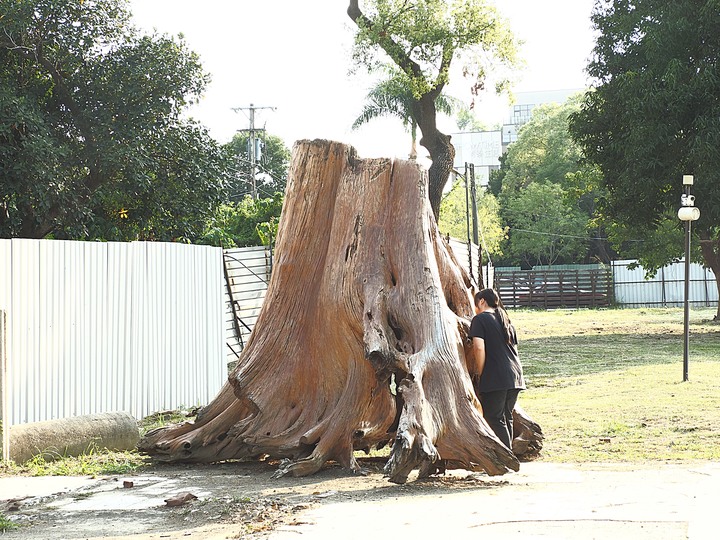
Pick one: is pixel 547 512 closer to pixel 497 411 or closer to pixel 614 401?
pixel 497 411

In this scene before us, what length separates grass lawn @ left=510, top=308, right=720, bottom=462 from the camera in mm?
9008

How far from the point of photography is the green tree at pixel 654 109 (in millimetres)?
22141

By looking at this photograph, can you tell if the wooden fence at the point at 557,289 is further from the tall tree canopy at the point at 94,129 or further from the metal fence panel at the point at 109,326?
the metal fence panel at the point at 109,326

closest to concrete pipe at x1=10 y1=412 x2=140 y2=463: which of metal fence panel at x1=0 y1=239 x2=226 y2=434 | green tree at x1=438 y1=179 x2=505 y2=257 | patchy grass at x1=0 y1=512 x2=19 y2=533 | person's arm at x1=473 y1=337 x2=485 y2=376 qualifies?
metal fence panel at x1=0 y1=239 x2=226 y2=434

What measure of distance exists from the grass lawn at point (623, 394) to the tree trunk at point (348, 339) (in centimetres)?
173

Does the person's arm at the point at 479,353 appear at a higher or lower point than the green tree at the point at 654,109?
lower

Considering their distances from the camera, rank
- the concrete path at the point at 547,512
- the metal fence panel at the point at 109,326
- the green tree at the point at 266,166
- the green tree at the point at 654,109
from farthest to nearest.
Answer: the green tree at the point at 266,166
the green tree at the point at 654,109
the metal fence panel at the point at 109,326
the concrete path at the point at 547,512

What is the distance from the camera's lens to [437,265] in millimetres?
8734

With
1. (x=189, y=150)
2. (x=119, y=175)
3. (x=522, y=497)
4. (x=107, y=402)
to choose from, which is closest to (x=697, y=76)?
(x=189, y=150)

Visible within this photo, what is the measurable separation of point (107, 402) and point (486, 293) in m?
4.59

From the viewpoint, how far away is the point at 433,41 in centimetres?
2505

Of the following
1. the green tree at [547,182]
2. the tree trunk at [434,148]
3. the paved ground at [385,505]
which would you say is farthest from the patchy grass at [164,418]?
the green tree at [547,182]

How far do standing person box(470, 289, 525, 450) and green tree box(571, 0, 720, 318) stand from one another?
597 inches

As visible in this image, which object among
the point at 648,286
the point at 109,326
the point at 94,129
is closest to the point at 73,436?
the point at 109,326
